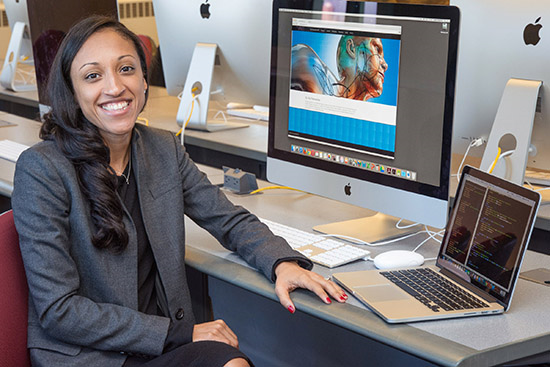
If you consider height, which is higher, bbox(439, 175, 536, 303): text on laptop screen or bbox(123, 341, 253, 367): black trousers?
bbox(439, 175, 536, 303): text on laptop screen

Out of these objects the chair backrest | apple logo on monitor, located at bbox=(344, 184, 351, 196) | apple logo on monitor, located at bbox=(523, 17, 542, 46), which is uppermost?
apple logo on monitor, located at bbox=(523, 17, 542, 46)

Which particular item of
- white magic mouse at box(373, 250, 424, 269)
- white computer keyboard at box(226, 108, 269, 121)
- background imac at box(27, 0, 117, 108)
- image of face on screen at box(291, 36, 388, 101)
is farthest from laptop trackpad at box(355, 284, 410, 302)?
background imac at box(27, 0, 117, 108)

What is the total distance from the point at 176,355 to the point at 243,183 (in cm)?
78

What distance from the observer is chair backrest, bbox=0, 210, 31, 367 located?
4.27 feet

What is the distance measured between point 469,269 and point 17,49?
300 centimetres

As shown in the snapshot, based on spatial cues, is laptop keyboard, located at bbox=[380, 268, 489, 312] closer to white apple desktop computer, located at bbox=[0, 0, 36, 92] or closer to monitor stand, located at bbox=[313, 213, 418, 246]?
monitor stand, located at bbox=[313, 213, 418, 246]

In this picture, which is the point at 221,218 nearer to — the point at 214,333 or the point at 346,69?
the point at 214,333

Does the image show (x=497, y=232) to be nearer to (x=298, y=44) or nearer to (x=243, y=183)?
(x=298, y=44)

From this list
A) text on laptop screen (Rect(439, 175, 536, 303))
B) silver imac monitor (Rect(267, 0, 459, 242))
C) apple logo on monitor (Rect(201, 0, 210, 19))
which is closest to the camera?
text on laptop screen (Rect(439, 175, 536, 303))

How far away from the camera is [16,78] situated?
3.98 metres

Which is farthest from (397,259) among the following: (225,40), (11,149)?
(11,149)

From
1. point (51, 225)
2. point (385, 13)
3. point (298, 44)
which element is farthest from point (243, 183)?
point (51, 225)

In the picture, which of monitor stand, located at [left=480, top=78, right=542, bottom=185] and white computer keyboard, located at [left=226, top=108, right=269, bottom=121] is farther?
white computer keyboard, located at [left=226, top=108, right=269, bottom=121]

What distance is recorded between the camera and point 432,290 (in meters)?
1.31
